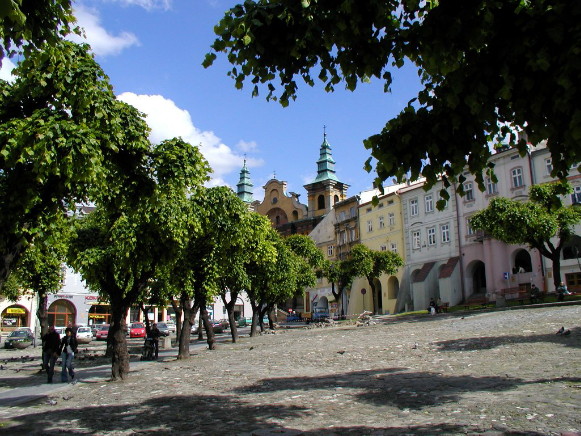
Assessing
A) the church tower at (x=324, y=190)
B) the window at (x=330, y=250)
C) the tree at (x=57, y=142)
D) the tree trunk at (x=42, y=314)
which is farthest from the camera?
the church tower at (x=324, y=190)

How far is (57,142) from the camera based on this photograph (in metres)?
8.09

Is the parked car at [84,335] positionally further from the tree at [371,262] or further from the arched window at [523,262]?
the arched window at [523,262]

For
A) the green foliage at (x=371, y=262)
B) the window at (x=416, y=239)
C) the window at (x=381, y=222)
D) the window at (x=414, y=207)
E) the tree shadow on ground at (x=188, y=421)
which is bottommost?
the tree shadow on ground at (x=188, y=421)

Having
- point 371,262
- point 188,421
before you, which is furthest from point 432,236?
point 188,421

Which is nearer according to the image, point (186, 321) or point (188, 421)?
point (188, 421)

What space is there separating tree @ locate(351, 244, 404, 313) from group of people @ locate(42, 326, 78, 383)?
3452 centimetres

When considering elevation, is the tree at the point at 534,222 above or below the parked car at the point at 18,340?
above

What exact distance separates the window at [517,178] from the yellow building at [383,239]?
13310mm

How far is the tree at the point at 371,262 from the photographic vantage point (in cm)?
4912

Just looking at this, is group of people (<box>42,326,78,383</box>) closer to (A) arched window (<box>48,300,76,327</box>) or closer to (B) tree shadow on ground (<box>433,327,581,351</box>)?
(B) tree shadow on ground (<box>433,327,581,351</box>)

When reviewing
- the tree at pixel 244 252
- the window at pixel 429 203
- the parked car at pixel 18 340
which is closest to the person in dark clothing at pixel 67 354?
the tree at pixel 244 252

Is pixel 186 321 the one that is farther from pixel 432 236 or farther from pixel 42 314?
pixel 432 236

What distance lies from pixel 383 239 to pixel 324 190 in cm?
2412

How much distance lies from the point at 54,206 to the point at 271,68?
5.81 meters
